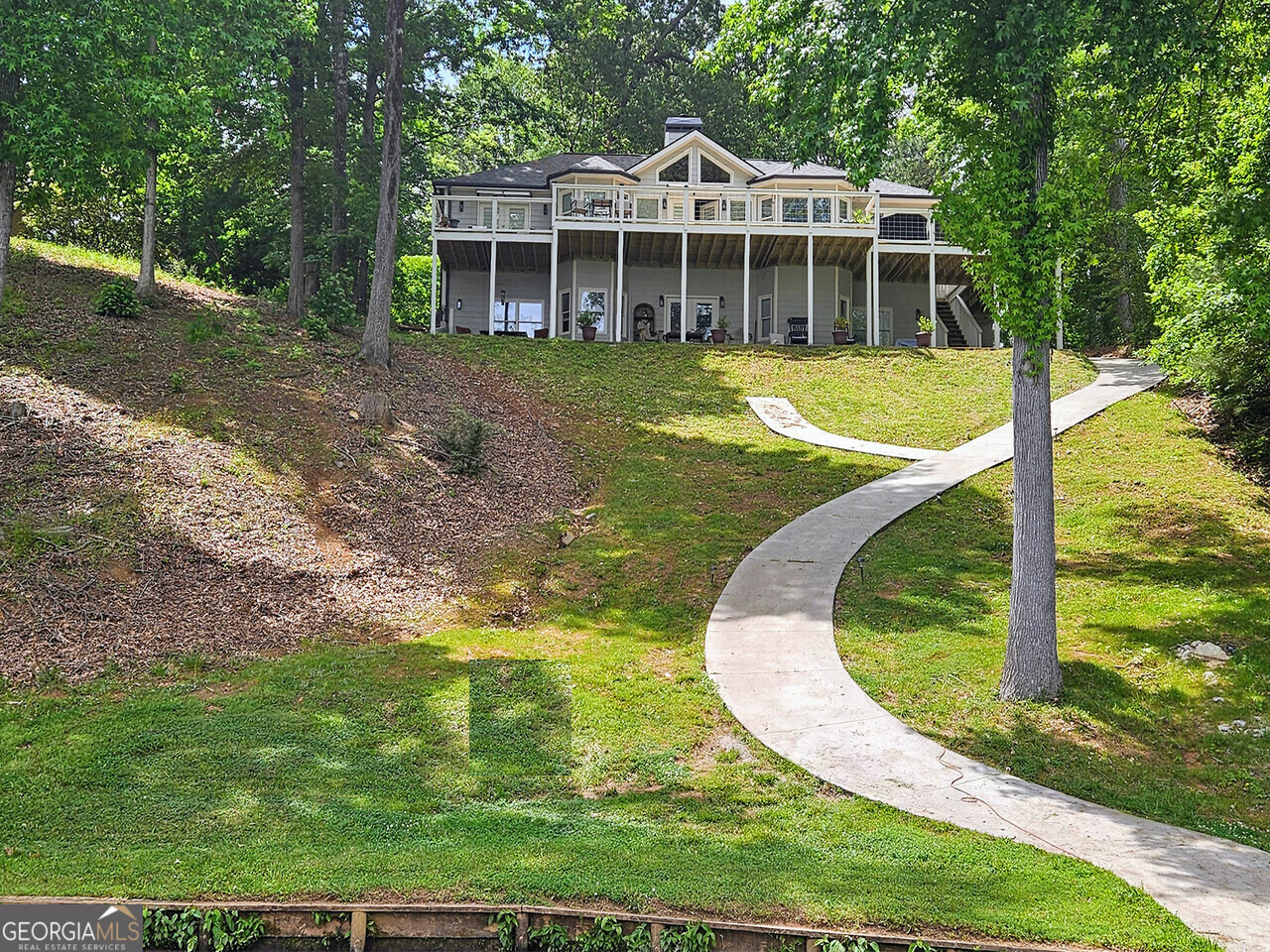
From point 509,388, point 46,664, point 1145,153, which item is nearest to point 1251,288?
point 1145,153

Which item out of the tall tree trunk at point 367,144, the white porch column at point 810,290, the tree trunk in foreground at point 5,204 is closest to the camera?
the tree trunk in foreground at point 5,204

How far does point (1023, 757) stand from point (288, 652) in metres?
6.71

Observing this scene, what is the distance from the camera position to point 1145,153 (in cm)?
1138

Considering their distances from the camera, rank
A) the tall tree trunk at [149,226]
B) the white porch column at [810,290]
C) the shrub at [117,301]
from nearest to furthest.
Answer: the shrub at [117,301]
the tall tree trunk at [149,226]
the white porch column at [810,290]

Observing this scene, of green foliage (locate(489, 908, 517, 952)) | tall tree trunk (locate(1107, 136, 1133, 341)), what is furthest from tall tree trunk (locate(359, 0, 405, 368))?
tall tree trunk (locate(1107, 136, 1133, 341))

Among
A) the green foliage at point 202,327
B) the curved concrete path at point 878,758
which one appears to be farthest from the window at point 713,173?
the curved concrete path at point 878,758

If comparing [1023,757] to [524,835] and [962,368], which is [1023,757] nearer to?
[524,835]

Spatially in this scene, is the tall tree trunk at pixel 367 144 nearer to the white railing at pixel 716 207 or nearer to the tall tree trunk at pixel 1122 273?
the white railing at pixel 716 207

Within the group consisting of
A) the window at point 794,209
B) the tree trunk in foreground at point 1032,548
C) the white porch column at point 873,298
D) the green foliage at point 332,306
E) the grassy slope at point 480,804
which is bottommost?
the grassy slope at point 480,804

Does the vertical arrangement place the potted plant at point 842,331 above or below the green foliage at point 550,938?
above

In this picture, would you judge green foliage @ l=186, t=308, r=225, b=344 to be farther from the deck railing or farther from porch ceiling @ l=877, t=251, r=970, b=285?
porch ceiling @ l=877, t=251, r=970, b=285

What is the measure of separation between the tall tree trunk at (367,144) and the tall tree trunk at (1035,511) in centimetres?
2106

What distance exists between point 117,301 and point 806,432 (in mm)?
13249

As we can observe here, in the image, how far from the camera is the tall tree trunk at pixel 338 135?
82.3ft
